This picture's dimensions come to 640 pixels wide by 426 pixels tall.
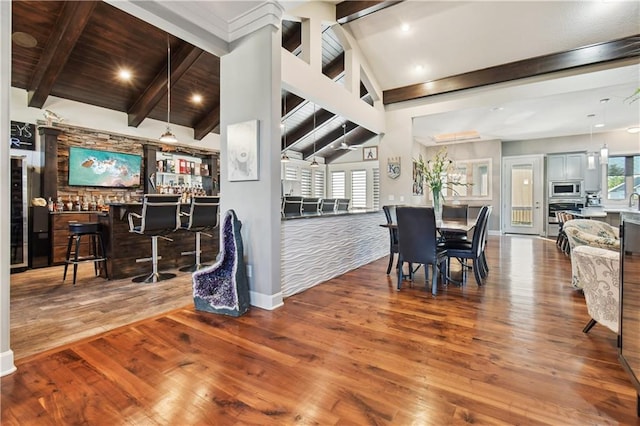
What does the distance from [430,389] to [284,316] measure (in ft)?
4.74

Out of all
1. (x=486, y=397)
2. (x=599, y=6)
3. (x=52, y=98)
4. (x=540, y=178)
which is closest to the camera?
(x=486, y=397)

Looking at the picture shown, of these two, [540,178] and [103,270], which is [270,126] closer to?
[103,270]

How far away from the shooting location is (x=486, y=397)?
157 cm

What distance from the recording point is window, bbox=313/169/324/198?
10816 millimetres

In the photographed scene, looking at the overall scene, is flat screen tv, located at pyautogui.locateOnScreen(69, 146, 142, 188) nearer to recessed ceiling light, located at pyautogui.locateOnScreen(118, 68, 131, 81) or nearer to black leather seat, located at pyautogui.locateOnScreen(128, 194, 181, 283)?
recessed ceiling light, located at pyautogui.locateOnScreen(118, 68, 131, 81)

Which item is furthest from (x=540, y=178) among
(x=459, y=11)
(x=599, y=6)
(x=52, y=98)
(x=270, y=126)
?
(x=52, y=98)

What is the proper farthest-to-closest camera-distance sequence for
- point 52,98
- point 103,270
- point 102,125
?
point 102,125, point 52,98, point 103,270

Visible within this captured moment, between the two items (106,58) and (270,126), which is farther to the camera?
(106,58)

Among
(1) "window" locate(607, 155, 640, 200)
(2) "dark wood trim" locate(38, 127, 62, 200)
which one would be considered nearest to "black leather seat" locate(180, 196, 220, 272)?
(2) "dark wood trim" locate(38, 127, 62, 200)

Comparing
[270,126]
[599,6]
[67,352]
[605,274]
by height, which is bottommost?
[67,352]

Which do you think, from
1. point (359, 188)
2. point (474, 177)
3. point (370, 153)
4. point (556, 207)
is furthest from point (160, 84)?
point (556, 207)

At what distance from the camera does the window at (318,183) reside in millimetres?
10816

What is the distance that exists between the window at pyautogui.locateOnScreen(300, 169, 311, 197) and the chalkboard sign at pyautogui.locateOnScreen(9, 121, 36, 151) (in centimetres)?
676

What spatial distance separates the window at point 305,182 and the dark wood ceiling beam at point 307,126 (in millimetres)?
1417
